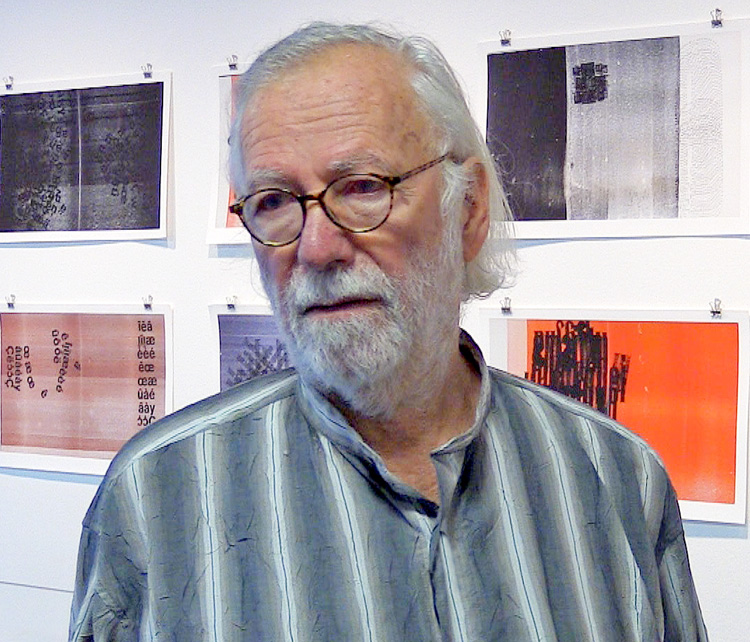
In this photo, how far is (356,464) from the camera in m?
0.76

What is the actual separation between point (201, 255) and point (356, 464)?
2.00 ft

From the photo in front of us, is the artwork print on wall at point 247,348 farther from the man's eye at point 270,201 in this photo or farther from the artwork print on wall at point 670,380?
the man's eye at point 270,201

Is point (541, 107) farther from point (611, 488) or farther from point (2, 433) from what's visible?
point (2, 433)

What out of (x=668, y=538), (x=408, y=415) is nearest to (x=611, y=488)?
(x=668, y=538)

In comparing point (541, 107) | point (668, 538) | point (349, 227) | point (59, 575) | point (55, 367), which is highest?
point (541, 107)

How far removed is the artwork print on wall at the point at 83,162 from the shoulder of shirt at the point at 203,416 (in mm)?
518

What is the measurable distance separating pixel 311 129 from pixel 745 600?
2.48 feet

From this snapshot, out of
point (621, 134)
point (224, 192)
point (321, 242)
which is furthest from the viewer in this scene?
point (224, 192)

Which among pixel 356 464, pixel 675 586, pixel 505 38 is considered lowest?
pixel 675 586

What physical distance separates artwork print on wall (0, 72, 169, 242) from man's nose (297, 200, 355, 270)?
600mm

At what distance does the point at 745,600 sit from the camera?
3.48 ft

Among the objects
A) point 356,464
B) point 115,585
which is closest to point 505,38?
point 356,464

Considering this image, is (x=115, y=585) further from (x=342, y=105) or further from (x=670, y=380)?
(x=670, y=380)

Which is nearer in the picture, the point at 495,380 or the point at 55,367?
the point at 495,380
